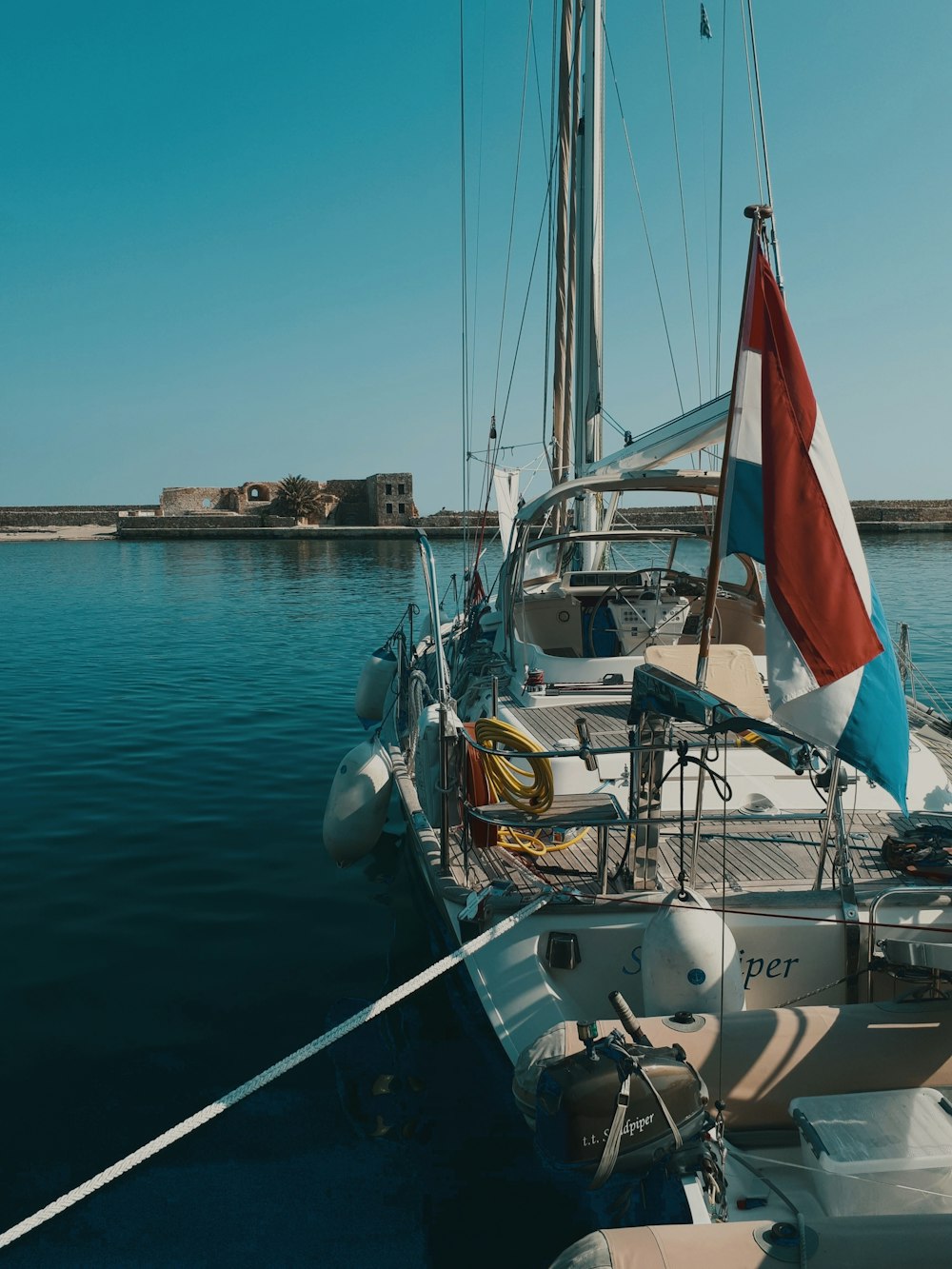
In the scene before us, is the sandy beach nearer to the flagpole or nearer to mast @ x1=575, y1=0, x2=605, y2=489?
mast @ x1=575, y1=0, x2=605, y2=489

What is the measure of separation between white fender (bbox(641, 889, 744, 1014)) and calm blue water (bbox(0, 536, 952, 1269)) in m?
1.05

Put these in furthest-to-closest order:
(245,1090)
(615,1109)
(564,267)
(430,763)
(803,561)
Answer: (564,267), (430,763), (803,561), (245,1090), (615,1109)

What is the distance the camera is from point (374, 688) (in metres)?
12.0

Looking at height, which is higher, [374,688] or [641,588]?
[641,588]

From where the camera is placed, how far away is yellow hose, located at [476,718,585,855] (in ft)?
16.7

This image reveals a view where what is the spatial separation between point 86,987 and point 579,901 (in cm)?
352

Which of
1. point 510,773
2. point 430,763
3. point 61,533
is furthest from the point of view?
point 61,533

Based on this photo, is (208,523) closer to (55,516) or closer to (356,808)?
(55,516)

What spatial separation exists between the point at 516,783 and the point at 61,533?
259 ft

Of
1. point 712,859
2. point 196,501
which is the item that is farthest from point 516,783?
point 196,501

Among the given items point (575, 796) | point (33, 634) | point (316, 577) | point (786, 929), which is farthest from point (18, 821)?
point (316, 577)

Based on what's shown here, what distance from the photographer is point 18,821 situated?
8891 mm

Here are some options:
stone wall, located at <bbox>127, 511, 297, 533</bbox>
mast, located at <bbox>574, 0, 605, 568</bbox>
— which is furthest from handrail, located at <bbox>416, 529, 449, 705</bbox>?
stone wall, located at <bbox>127, 511, 297, 533</bbox>

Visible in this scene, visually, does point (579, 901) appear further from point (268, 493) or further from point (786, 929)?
point (268, 493)
